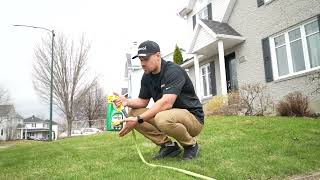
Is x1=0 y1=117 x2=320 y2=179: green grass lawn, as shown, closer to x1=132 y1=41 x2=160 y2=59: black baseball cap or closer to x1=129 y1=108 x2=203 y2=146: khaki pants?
x1=129 y1=108 x2=203 y2=146: khaki pants

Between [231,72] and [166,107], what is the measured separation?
13.5 metres

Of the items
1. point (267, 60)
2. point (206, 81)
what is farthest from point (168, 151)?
point (206, 81)

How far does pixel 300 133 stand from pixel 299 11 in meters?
7.20

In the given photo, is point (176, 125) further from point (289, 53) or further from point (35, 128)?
point (35, 128)

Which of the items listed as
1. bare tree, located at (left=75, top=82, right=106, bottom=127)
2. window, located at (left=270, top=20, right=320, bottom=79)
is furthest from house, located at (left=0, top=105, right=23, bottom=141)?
window, located at (left=270, top=20, right=320, bottom=79)

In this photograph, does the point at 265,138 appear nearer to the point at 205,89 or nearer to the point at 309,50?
the point at 309,50

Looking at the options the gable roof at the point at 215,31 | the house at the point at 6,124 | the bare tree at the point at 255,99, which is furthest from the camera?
the house at the point at 6,124

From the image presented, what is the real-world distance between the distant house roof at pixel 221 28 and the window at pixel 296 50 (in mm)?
2305

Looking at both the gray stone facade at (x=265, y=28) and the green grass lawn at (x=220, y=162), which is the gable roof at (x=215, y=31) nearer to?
the gray stone facade at (x=265, y=28)

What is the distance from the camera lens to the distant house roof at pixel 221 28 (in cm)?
1573

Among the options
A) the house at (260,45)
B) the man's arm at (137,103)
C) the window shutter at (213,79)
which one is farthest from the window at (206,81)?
the man's arm at (137,103)

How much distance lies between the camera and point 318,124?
317 inches

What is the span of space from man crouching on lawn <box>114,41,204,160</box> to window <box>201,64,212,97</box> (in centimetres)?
1375

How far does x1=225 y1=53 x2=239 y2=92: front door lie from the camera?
16961mm
